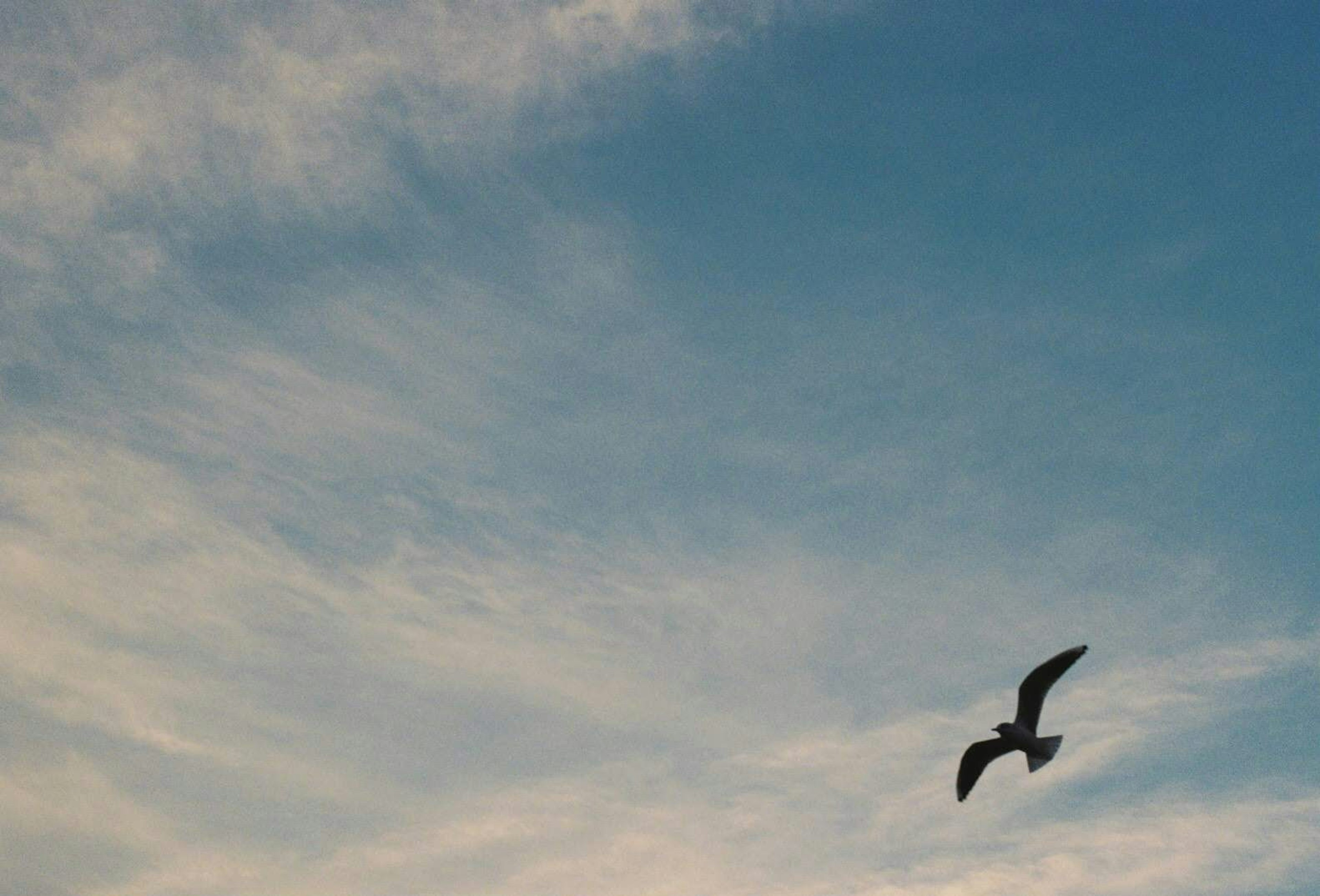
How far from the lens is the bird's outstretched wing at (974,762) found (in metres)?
44.2

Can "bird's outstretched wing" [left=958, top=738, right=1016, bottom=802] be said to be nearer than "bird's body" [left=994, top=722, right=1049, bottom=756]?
No

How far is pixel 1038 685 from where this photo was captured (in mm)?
41406

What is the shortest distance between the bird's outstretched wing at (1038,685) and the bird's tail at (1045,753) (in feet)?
1.79

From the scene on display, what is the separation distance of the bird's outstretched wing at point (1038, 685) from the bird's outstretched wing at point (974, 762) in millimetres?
2443

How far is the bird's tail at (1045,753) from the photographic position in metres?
41.4

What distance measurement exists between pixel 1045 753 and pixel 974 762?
12.4 ft

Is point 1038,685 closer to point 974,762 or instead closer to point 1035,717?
point 1035,717

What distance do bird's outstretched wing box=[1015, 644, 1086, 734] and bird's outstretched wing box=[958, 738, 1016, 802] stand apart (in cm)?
244

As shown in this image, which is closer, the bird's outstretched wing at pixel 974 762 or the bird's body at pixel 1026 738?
the bird's body at pixel 1026 738

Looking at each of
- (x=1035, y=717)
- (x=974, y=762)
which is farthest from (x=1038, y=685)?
(x=974, y=762)

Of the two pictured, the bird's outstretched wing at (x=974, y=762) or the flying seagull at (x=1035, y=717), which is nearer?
the flying seagull at (x=1035, y=717)

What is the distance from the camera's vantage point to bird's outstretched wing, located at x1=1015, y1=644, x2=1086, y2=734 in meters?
40.5

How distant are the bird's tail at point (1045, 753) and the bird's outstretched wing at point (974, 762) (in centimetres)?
216

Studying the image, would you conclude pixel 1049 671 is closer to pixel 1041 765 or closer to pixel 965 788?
pixel 1041 765
